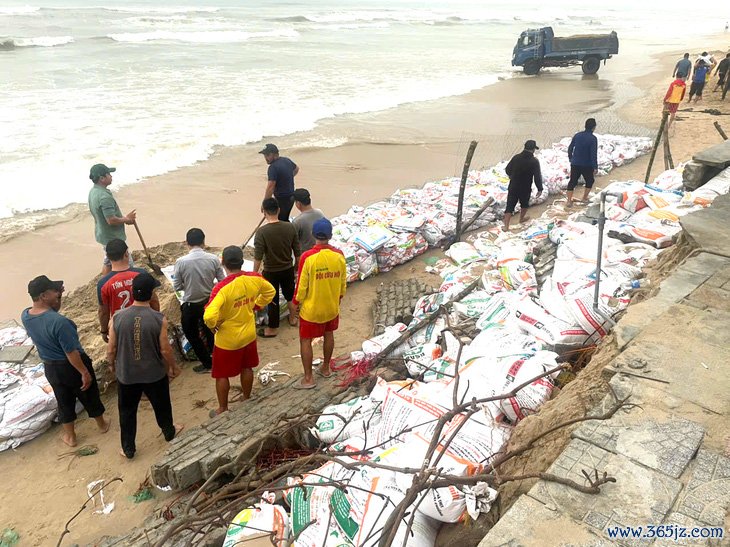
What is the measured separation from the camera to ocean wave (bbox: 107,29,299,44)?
89.3 ft

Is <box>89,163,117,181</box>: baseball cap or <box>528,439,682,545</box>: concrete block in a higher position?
<box>89,163,117,181</box>: baseball cap

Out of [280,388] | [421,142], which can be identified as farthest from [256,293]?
[421,142]

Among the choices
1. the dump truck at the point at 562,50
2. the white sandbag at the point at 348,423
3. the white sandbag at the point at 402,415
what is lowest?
the white sandbag at the point at 348,423

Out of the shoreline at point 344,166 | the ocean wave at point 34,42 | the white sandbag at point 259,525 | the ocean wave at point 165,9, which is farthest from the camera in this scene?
the ocean wave at point 165,9

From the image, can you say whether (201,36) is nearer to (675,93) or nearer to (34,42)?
(34,42)

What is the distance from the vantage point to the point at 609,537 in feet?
5.88

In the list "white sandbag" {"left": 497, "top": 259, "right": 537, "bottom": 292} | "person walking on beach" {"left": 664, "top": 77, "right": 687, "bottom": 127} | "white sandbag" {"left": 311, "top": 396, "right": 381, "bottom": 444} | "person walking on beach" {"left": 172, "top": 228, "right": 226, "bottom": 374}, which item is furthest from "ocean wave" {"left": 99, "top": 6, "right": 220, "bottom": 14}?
"white sandbag" {"left": 311, "top": 396, "right": 381, "bottom": 444}

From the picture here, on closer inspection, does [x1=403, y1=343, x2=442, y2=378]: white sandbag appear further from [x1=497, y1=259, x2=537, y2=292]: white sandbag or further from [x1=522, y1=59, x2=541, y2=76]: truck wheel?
[x1=522, y1=59, x2=541, y2=76]: truck wheel

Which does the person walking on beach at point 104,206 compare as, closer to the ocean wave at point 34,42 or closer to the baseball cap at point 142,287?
the baseball cap at point 142,287

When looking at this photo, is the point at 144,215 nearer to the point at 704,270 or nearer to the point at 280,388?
the point at 280,388

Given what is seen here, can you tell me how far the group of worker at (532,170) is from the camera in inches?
269

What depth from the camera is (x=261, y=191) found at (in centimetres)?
909

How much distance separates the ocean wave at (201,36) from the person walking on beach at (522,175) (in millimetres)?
25133

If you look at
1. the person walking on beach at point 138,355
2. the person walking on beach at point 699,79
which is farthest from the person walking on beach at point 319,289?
the person walking on beach at point 699,79
